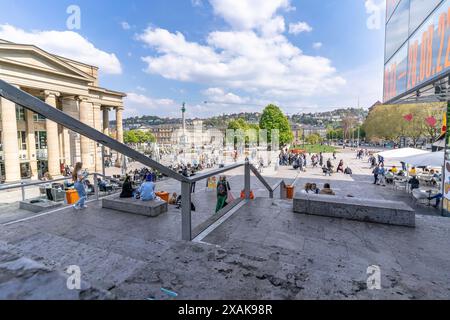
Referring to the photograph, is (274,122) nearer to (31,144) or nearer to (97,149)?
(97,149)

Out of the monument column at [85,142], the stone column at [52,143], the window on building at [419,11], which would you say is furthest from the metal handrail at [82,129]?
the monument column at [85,142]

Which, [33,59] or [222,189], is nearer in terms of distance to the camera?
[222,189]

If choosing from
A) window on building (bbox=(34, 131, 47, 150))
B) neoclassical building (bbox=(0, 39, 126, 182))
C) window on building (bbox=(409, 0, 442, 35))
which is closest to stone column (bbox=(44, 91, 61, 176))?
neoclassical building (bbox=(0, 39, 126, 182))

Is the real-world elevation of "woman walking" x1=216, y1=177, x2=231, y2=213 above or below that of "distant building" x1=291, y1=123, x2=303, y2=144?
below

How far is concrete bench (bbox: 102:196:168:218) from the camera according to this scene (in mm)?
5934

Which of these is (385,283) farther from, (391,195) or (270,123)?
(270,123)

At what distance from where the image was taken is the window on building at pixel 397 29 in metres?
10.3

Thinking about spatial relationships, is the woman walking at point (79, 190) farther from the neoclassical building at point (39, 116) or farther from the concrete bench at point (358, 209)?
the neoclassical building at point (39, 116)

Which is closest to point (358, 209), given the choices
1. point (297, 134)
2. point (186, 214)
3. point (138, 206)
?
point (186, 214)

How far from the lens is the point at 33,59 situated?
25234mm

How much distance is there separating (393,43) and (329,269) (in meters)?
14.5

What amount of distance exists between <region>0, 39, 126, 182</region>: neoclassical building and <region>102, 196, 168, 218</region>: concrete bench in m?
16.8

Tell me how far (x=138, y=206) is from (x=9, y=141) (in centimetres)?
2510

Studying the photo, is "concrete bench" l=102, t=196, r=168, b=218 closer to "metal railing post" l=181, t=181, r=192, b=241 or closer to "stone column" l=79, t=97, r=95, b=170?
"metal railing post" l=181, t=181, r=192, b=241
